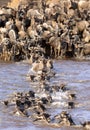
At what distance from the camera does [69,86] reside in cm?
1338

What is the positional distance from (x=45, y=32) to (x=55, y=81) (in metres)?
3.62

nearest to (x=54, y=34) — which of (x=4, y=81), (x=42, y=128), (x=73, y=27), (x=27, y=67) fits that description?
(x=73, y=27)

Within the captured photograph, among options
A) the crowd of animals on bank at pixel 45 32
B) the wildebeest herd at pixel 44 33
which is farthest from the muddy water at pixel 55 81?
the crowd of animals on bank at pixel 45 32

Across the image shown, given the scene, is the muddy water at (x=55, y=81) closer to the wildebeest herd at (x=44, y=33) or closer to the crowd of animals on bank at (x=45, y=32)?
the wildebeest herd at (x=44, y=33)

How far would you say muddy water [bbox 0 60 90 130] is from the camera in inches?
404

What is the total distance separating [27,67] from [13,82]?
1957 millimetres

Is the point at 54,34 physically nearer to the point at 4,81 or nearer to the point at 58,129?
the point at 4,81

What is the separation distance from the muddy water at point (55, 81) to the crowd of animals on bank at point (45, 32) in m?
0.54

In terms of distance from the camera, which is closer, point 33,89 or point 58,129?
point 58,129

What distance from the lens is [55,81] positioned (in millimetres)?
13945

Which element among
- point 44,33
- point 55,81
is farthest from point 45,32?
point 55,81

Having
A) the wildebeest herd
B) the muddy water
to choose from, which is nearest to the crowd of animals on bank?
the wildebeest herd

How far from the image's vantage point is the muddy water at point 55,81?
10.3 metres

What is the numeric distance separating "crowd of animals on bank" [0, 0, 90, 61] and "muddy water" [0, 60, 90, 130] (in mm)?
541
